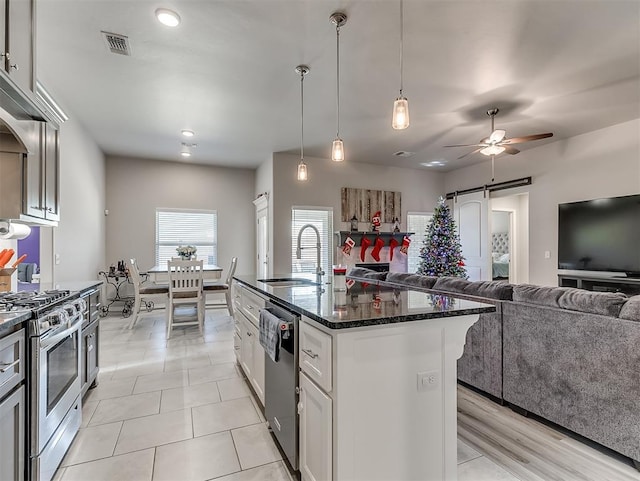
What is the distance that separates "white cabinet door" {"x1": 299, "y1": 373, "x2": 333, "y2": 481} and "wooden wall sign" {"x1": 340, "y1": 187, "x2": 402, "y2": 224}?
5.12m

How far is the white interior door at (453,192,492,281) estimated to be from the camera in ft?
21.5

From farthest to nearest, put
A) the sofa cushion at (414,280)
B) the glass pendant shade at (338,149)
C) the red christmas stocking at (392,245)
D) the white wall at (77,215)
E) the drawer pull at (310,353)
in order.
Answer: the red christmas stocking at (392,245)
the white wall at (77,215)
the sofa cushion at (414,280)
the glass pendant shade at (338,149)
the drawer pull at (310,353)

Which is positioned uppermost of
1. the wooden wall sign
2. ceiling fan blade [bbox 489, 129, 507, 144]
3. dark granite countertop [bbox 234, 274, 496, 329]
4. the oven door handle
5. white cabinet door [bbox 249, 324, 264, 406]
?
ceiling fan blade [bbox 489, 129, 507, 144]

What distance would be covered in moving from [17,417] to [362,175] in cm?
611

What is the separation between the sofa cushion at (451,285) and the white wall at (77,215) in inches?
159

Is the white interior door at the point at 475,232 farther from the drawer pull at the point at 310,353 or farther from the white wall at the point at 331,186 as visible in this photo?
the drawer pull at the point at 310,353

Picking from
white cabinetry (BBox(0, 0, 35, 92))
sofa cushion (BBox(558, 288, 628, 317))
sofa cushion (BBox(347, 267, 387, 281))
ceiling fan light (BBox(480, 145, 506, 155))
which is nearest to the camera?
white cabinetry (BBox(0, 0, 35, 92))

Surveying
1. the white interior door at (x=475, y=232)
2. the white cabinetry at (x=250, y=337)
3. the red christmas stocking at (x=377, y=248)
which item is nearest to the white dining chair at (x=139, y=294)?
the white cabinetry at (x=250, y=337)

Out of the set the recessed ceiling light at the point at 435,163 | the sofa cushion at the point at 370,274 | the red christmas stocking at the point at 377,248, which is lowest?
the sofa cushion at the point at 370,274

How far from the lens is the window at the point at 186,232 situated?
21.7 ft

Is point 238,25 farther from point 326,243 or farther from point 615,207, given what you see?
point 615,207

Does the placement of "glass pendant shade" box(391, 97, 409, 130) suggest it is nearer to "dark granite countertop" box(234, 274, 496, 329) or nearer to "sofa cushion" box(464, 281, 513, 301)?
"dark granite countertop" box(234, 274, 496, 329)

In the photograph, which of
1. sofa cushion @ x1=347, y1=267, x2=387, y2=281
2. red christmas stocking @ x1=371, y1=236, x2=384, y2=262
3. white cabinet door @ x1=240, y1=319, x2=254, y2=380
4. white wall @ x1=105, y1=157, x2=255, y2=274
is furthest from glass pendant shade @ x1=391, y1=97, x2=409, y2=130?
white wall @ x1=105, y1=157, x2=255, y2=274

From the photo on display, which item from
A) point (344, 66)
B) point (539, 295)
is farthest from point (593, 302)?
point (344, 66)
